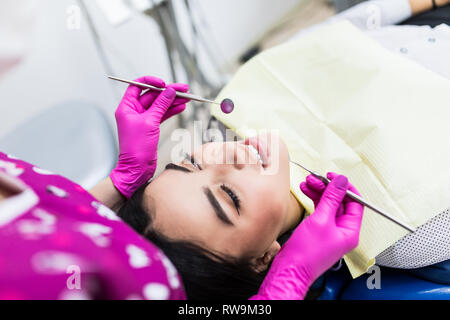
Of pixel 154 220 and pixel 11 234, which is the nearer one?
pixel 11 234

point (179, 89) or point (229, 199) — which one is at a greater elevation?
point (179, 89)

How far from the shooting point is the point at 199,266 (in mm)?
677

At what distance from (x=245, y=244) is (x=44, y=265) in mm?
381

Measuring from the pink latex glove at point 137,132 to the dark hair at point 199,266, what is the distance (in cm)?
19

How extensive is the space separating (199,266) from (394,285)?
45cm

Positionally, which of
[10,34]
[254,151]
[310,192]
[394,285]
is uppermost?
[10,34]

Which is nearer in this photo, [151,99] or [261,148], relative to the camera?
[261,148]

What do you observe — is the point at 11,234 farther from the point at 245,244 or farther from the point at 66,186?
the point at 245,244

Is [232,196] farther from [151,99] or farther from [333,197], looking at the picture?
[151,99]

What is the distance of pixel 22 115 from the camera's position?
3.93ft

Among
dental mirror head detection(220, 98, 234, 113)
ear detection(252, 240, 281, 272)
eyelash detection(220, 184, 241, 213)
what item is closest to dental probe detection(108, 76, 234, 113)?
dental mirror head detection(220, 98, 234, 113)

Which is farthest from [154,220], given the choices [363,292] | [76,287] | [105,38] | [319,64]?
[105,38]

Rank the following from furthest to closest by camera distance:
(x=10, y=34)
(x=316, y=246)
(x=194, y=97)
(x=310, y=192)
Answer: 1. (x=194, y=97)
2. (x=310, y=192)
3. (x=316, y=246)
4. (x=10, y=34)

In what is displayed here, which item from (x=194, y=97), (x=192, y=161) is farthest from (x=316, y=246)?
(x=194, y=97)
